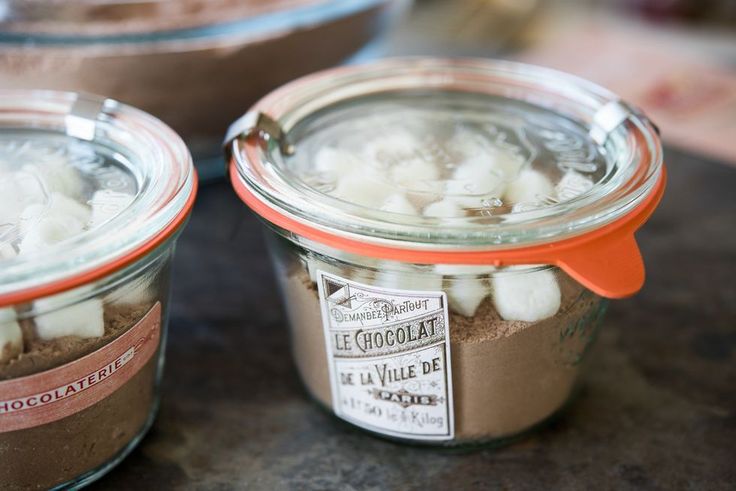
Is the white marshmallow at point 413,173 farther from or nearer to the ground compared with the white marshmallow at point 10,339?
farther from the ground

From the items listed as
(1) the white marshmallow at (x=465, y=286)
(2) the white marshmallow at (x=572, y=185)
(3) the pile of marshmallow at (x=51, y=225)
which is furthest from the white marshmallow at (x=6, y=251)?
(2) the white marshmallow at (x=572, y=185)

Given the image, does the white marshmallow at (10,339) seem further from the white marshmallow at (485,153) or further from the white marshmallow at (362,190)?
the white marshmallow at (485,153)

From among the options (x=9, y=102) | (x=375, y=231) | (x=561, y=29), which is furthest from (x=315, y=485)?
(x=561, y=29)

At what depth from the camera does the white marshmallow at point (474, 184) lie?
58 centimetres

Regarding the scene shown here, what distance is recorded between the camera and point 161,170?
573mm

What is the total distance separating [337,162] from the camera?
644 millimetres

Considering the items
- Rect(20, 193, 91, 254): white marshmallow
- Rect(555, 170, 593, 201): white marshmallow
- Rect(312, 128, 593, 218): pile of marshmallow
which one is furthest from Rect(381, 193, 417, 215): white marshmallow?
Rect(20, 193, 91, 254): white marshmallow

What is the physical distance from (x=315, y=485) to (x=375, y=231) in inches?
8.5

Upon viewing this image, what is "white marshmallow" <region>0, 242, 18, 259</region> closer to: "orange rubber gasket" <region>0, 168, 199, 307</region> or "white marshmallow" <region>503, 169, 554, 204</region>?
"orange rubber gasket" <region>0, 168, 199, 307</region>

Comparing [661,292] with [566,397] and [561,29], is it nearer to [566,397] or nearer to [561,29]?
[566,397]

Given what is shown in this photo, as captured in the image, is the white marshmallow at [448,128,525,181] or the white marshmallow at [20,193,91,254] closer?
the white marshmallow at [20,193,91,254]

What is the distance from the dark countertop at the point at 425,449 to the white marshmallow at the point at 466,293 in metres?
0.14

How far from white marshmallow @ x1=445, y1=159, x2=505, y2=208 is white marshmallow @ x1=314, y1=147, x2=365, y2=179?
82mm

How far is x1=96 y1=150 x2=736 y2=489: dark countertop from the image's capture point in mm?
607
